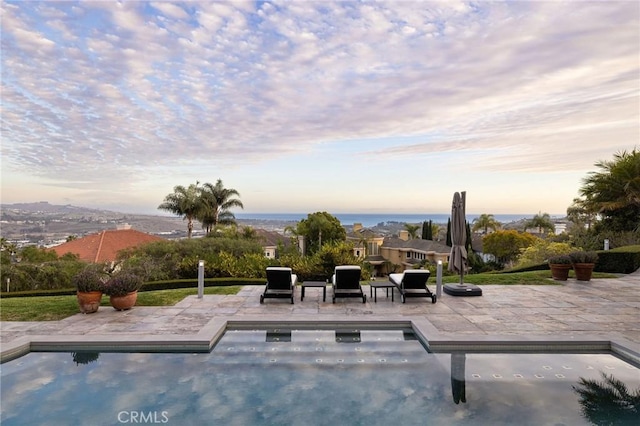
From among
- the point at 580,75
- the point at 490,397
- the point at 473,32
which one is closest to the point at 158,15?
the point at 473,32

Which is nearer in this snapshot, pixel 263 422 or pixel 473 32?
pixel 263 422

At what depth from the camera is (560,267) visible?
11.5 meters

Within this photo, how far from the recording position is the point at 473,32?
1202 cm

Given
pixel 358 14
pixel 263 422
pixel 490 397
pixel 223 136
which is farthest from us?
pixel 223 136

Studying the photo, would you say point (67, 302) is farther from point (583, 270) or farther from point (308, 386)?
point (583, 270)

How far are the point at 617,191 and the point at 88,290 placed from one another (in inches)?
889

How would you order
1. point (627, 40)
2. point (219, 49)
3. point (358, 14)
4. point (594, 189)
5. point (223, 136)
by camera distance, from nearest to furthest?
point (627, 40) < point (358, 14) < point (219, 49) < point (594, 189) < point (223, 136)

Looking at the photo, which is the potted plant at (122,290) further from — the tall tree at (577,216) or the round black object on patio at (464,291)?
the tall tree at (577,216)

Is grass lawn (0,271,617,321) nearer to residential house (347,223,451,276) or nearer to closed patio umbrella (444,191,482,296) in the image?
closed patio umbrella (444,191,482,296)

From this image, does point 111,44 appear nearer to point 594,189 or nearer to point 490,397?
point 490,397

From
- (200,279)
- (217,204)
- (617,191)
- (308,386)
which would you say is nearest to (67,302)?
(200,279)

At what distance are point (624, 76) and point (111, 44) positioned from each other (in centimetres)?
1690

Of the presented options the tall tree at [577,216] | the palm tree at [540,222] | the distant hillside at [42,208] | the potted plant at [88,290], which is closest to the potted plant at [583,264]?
the potted plant at [88,290]

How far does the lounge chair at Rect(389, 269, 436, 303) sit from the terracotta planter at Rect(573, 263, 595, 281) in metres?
5.75
